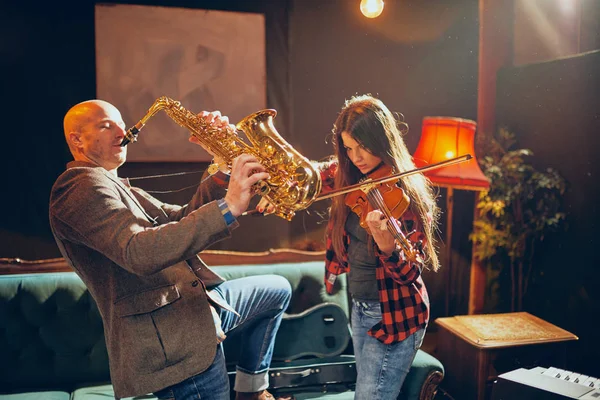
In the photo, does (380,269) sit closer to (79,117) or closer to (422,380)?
(422,380)

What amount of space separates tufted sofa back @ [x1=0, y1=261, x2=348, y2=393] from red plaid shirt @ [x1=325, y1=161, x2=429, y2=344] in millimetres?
1539

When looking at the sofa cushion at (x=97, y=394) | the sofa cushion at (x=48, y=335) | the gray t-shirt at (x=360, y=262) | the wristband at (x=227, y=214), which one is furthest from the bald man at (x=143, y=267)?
the sofa cushion at (x=48, y=335)

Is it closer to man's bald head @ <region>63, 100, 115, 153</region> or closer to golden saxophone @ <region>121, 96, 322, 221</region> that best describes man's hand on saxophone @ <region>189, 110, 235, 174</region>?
golden saxophone @ <region>121, 96, 322, 221</region>

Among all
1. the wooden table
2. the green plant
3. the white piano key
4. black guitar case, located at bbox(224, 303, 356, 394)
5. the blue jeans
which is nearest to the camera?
the blue jeans

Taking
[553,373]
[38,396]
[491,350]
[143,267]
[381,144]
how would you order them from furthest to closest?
1. [491,350]
2. [38,396]
3. [553,373]
4. [381,144]
5. [143,267]

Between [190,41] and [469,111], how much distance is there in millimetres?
2129

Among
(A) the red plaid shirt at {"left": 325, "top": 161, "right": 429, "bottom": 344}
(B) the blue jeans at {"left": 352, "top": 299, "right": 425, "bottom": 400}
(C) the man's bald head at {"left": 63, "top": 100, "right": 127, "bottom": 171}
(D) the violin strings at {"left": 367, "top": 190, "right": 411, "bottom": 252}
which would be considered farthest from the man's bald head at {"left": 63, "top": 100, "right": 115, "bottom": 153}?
(B) the blue jeans at {"left": 352, "top": 299, "right": 425, "bottom": 400}

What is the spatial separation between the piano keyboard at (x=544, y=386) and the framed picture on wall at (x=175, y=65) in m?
2.16

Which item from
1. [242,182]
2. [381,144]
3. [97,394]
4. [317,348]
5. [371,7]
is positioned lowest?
[97,394]

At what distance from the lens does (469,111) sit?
13.6 ft

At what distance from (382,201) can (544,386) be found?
3.22 ft

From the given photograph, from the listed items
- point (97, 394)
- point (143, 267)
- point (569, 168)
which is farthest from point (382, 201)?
point (569, 168)

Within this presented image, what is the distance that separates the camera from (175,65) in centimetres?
341

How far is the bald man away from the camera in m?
1.62
